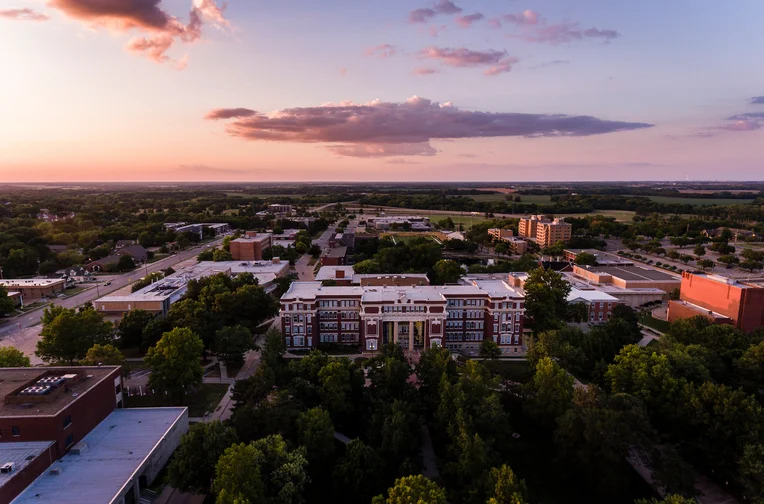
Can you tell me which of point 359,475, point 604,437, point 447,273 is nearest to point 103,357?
point 359,475

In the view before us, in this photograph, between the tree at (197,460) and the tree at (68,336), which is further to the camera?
the tree at (68,336)

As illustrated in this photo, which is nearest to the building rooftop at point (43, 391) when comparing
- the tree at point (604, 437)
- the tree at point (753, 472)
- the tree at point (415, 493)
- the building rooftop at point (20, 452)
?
the building rooftop at point (20, 452)

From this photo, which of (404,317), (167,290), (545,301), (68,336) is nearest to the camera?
(68,336)

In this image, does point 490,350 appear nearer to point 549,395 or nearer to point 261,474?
point 549,395

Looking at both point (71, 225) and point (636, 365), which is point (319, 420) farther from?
point (71, 225)

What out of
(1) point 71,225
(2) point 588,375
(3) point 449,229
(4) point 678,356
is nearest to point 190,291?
(2) point 588,375

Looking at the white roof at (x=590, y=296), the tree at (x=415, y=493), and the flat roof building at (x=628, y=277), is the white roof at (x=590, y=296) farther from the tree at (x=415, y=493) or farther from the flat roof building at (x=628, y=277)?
the tree at (x=415, y=493)
